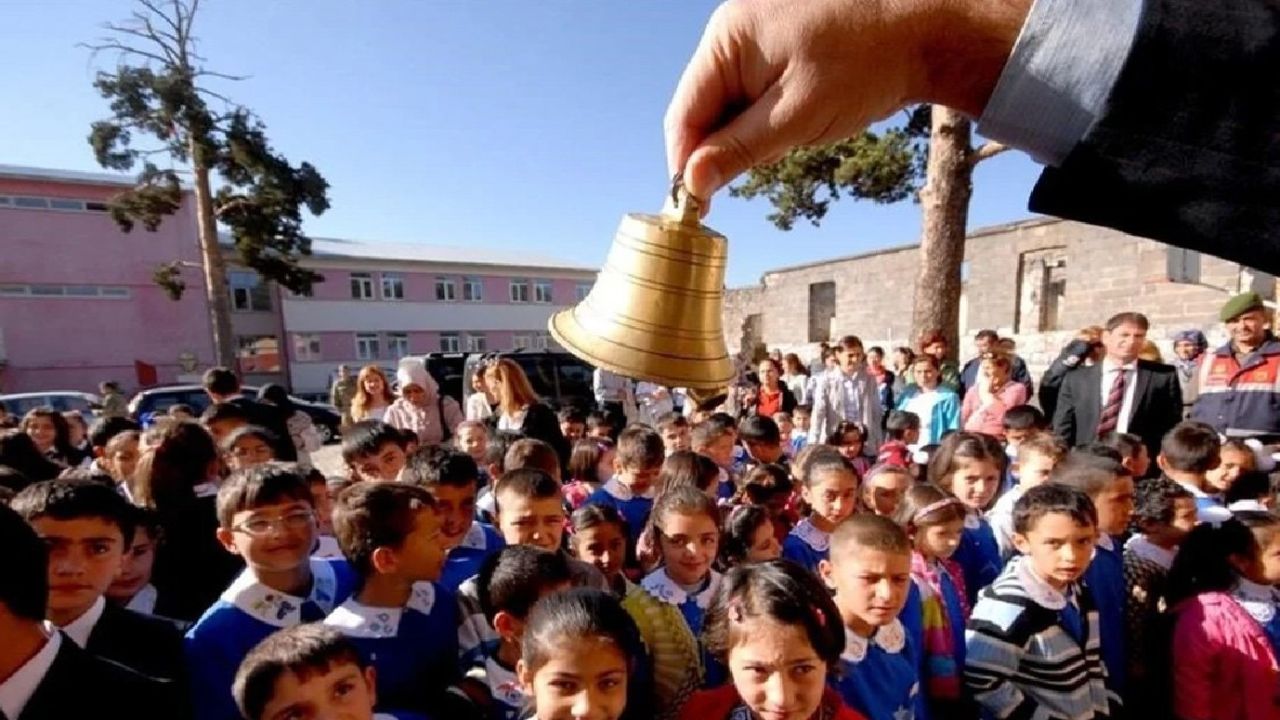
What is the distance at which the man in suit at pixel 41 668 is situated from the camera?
1.34 meters

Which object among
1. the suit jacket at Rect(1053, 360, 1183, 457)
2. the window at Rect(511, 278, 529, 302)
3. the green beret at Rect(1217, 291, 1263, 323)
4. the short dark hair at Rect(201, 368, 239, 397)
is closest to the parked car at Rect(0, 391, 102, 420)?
the short dark hair at Rect(201, 368, 239, 397)

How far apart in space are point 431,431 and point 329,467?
4752 mm

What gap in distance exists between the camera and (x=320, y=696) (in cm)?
156

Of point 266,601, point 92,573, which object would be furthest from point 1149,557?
point 92,573

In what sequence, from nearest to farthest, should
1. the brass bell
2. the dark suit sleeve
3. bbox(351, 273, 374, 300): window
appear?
the dark suit sleeve
the brass bell
bbox(351, 273, 374, 300): window

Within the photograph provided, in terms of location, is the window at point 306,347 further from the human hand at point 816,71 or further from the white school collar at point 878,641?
the human hand at point 816,71

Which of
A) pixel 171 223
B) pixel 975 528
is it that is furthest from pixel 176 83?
→ pixel 975 528

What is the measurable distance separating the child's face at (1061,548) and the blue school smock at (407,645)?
2095 millimetres

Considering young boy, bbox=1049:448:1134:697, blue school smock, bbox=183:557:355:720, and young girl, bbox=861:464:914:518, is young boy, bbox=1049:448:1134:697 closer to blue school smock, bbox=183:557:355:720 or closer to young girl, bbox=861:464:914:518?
young girl, bbox=861:464:914:518

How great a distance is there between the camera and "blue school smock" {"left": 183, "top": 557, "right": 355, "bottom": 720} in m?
1.78

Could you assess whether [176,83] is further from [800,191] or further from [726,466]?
[726,466]

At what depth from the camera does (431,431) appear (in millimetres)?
5320

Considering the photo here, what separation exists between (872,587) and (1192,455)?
245 centimetres

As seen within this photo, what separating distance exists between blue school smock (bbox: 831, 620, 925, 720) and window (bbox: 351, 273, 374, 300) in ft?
86.8
